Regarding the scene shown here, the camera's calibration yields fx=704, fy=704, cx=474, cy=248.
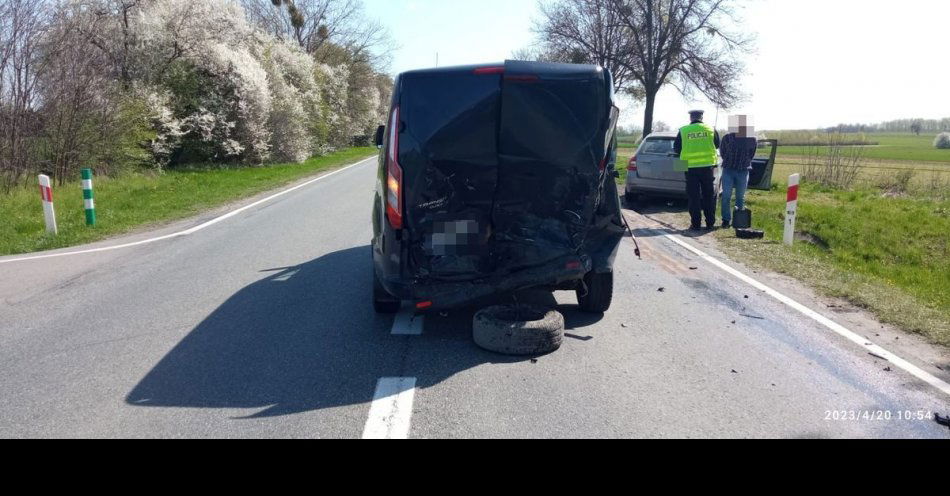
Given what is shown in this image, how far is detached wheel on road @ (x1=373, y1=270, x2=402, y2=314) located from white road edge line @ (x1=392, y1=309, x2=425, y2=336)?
0.30ft

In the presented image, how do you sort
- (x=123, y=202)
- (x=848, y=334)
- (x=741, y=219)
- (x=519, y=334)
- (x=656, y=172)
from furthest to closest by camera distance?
(x=123, y=202)
(x=656, y=172)
(x=741, y=219)
(x=848, y=334)
(x=519, y=334)

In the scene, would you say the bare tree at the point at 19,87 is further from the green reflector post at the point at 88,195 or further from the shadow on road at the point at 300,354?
the shadow on road at the point at 300,354

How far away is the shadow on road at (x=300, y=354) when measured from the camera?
14.3ft

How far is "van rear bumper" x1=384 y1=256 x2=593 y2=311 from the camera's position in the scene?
5.25 metres

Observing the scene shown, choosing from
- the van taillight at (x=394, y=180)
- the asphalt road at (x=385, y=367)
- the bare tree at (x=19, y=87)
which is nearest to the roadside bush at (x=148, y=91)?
the bare tree at (x=19, y=87)

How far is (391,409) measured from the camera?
4.12m

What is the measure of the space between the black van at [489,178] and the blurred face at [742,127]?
6.73 m

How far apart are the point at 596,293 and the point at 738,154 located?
656cm

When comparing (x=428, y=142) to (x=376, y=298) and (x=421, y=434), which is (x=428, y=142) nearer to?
A: (x=376, y=298)

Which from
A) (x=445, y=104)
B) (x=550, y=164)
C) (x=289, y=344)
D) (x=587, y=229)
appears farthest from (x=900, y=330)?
(x=289, y=344)

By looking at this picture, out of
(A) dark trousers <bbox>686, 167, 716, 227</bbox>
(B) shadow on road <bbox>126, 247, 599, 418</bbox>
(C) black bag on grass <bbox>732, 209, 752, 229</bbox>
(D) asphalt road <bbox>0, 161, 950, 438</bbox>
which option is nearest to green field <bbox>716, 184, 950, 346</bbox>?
(C) black bag on grass <bbox>732, 209, 752, 229</bbox>

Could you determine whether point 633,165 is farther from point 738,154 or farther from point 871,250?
point 871,250

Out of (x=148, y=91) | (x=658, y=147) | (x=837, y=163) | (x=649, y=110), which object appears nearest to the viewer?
(x=658, y=147)

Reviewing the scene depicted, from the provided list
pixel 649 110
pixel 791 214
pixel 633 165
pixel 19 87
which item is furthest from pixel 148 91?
pixel 791 214
